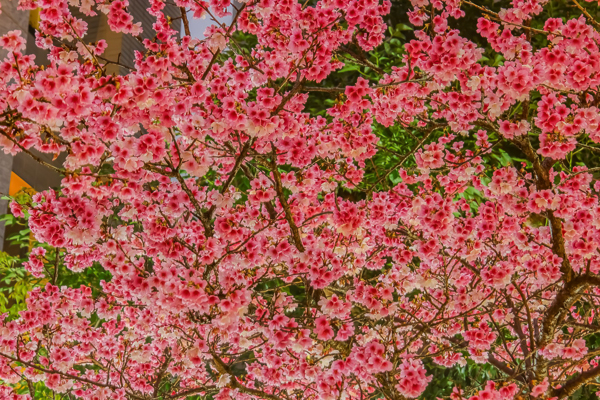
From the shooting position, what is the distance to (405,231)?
443cm

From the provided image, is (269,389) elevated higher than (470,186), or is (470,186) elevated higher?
(470,186)

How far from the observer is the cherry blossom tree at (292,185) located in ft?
9.12

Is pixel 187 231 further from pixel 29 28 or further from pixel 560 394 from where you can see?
pixel 29 28

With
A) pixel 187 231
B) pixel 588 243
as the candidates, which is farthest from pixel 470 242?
pixel 187 231

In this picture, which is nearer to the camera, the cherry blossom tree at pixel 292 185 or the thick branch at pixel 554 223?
the cherry blossom tree at pixel 292 185

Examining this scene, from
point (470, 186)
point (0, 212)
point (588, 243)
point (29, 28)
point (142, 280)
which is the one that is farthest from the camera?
point (29, 28)

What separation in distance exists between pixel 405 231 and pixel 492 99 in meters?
1.60

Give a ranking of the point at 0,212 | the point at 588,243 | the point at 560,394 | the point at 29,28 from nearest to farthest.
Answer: the point at 588,243
the point at 560,394
the point at 0,212
the point at 29,28

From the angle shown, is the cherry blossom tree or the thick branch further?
the thick branch

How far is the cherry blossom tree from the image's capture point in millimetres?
2779

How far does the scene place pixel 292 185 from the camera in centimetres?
404

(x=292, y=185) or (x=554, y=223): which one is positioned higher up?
(x=292, y=185)

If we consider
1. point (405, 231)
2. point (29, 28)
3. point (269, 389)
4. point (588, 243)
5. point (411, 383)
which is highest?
point (29, 28)

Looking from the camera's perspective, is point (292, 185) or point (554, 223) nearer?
point (554, 223)
